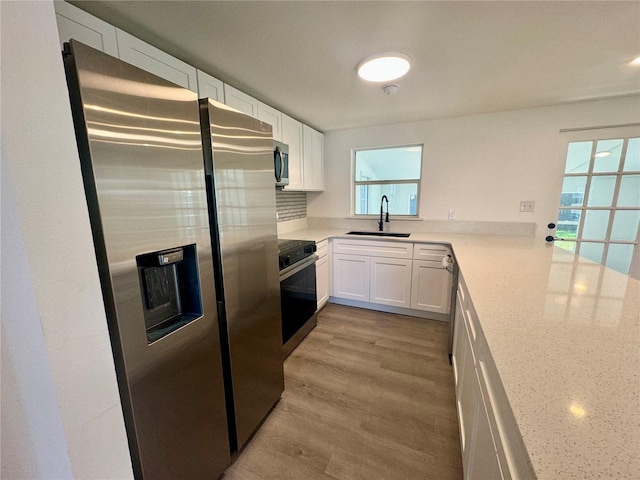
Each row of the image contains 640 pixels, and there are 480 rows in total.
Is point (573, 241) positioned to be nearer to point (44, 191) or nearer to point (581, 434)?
point (581, 434)

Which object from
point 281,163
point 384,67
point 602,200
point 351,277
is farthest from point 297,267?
point 602,200

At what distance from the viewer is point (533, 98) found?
7.26 ft

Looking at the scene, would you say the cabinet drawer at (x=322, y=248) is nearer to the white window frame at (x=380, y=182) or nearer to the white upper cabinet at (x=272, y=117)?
the white window frame at (x=380, y=182)

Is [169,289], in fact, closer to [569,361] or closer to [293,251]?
[293,251]

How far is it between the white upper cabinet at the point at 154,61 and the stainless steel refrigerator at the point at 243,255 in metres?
0.60

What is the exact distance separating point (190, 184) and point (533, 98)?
2871 millimetres

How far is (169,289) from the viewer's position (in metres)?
0.99

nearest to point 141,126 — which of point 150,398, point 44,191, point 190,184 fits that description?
point 190,184

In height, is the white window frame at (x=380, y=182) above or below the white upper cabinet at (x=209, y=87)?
below

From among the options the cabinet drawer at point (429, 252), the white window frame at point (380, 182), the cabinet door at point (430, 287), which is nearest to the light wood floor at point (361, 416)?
the cabinet door at point (430, 287)

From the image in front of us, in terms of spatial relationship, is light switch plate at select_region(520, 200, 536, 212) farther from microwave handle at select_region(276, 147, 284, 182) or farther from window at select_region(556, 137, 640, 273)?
microwave handle at select_region(276, 147, 284, 182)

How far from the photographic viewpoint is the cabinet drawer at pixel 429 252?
2.48 m

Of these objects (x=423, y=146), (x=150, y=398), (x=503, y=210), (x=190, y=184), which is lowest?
(x=150, y=398)

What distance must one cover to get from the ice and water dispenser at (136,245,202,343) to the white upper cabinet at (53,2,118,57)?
978mm
